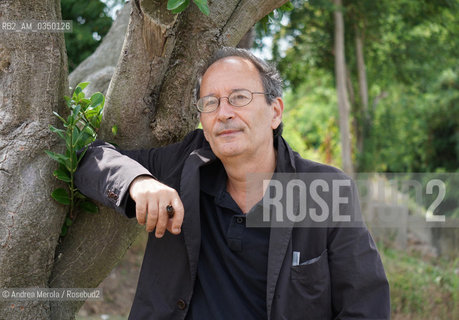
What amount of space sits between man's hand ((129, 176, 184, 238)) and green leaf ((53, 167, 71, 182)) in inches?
17.8

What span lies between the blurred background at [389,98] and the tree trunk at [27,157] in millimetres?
1183

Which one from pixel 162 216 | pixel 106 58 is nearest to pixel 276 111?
pixel 162 216

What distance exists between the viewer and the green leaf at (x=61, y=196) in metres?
2.04

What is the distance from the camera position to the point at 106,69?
3.23 meters

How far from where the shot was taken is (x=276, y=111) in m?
2.27

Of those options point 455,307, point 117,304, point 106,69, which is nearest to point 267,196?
point 106,69

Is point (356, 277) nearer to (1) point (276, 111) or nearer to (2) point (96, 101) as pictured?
(1) point (276, 111)

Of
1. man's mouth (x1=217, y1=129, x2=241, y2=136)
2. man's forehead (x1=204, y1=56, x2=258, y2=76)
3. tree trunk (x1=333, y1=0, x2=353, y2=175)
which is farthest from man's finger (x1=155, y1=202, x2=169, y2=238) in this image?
tree trunk (x1=333, y1=0, x2=353, y2=175)

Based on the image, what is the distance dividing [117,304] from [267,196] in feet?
14.3

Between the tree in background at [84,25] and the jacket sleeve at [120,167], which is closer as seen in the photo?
the jacket sleeve at [120,167]

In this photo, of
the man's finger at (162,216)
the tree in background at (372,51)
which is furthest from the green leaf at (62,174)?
the tree in background at (372,51)

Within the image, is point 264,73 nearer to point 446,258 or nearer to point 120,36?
point 120,36

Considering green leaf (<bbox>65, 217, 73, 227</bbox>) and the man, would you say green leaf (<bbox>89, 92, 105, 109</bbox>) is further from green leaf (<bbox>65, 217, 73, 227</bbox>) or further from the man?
green leaf (<bbox>65, 217, 73, 227</bbox>)

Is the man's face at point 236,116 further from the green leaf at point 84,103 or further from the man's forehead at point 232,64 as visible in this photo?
the green leaf at point 84,103
